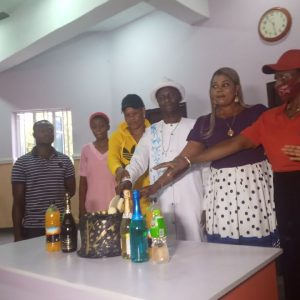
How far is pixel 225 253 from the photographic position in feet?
4.33

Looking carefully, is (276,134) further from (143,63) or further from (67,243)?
(143,63)

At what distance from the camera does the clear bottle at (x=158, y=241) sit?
4.05ft

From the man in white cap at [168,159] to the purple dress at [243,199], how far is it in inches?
9.6

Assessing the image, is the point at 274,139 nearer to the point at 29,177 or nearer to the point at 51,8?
the point at 29,177

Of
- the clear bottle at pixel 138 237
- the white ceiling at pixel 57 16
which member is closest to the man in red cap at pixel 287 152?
the clear bottle at pixel 138 237

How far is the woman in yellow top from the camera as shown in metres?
2.29

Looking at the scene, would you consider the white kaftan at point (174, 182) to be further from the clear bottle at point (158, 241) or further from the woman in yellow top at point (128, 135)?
the clear bottle at point (158, 241)

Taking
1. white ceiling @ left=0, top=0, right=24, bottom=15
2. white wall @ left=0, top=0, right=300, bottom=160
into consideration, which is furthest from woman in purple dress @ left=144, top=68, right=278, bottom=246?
white ceiling @ left=0, top=0, right=24, bottom=15

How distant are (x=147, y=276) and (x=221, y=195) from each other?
2.26 feet

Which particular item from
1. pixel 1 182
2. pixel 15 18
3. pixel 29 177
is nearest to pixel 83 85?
pixel 15 18

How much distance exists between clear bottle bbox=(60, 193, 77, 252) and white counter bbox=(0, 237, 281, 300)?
0.05 metres

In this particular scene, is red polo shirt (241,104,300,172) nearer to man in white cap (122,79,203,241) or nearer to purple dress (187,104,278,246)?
purple dress (187,104,278,246)

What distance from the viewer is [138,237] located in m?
1.27

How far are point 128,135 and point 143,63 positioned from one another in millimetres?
2974
